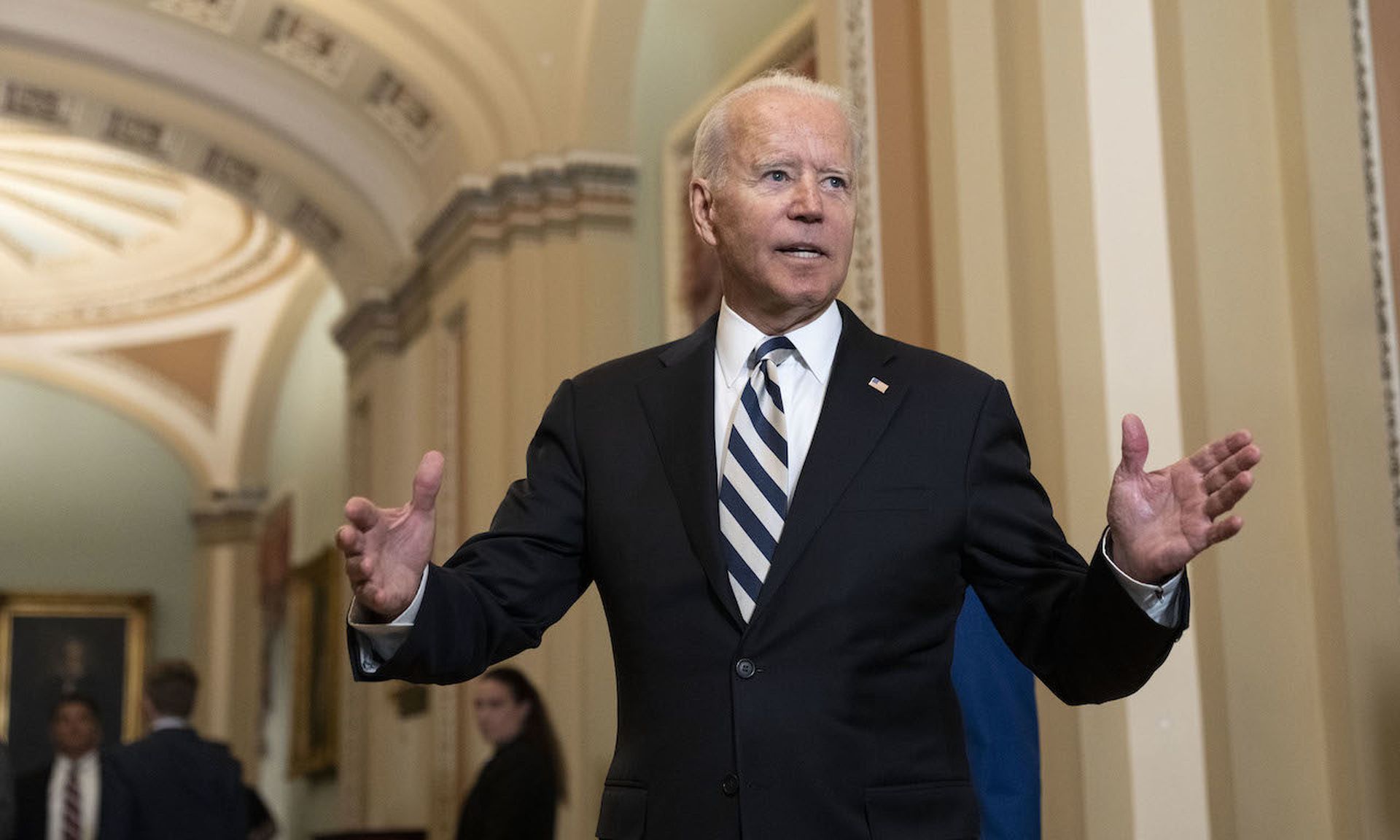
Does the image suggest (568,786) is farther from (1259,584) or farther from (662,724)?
(662,724)

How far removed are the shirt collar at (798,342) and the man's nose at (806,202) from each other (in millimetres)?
140

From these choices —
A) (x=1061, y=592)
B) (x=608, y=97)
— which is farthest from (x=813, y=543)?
(x=608, y=97)

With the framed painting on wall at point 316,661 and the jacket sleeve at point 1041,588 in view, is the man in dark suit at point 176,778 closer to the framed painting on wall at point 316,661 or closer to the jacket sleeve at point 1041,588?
the jacket sleeve at point 1041,588

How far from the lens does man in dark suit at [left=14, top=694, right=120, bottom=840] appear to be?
7.01m

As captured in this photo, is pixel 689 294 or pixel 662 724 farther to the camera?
pixel 689 294

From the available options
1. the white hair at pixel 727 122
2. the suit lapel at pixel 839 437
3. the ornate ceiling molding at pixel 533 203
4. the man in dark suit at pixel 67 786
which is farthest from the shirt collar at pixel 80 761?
the suit lapel at pixel 839 437

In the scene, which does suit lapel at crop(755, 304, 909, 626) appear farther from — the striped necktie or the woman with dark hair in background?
the striped necktie

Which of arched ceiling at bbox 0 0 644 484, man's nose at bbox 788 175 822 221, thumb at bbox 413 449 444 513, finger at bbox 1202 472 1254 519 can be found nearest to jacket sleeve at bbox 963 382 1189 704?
finger at bbox 1202 472 1254 519

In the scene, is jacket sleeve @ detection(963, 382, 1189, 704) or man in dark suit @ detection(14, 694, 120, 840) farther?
man in dark suit @ detection(14, 694, 120, 840)

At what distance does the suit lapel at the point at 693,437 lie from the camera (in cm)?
207

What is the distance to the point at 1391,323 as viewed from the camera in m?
3.92

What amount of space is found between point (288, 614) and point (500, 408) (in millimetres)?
6523

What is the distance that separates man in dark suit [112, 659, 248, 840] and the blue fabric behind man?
169 inches

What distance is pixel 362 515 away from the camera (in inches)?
76.1
